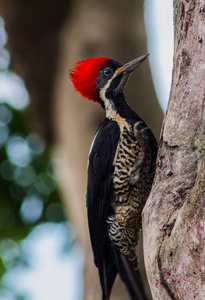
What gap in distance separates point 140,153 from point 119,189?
0.25 meters

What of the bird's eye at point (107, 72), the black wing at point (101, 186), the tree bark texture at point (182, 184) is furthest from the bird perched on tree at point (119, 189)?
the tree bark texture at point (182, 184)

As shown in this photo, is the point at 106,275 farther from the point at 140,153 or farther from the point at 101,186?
the point at 140,153

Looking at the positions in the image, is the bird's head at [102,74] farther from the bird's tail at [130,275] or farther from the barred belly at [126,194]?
the bird's tail at [130,275]

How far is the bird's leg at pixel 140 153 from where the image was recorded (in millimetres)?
2477

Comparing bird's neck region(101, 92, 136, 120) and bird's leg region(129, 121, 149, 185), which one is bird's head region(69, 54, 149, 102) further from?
bird's leg region(129, 121, 149, 185)

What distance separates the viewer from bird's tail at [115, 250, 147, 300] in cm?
276

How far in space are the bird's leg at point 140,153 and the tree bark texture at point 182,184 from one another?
1.01 feet

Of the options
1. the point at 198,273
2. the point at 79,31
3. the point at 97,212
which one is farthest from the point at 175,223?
the point at 79,31

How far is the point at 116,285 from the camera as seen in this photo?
4168 millimetres

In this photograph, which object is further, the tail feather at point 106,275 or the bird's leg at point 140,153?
the tail feather at point 106,275

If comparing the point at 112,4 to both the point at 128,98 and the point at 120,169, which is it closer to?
the point at 128,98

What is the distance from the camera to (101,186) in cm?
265

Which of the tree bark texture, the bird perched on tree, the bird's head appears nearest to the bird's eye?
the bird's head

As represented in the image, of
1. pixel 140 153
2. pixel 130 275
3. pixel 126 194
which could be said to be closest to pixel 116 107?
pixel 140 153
